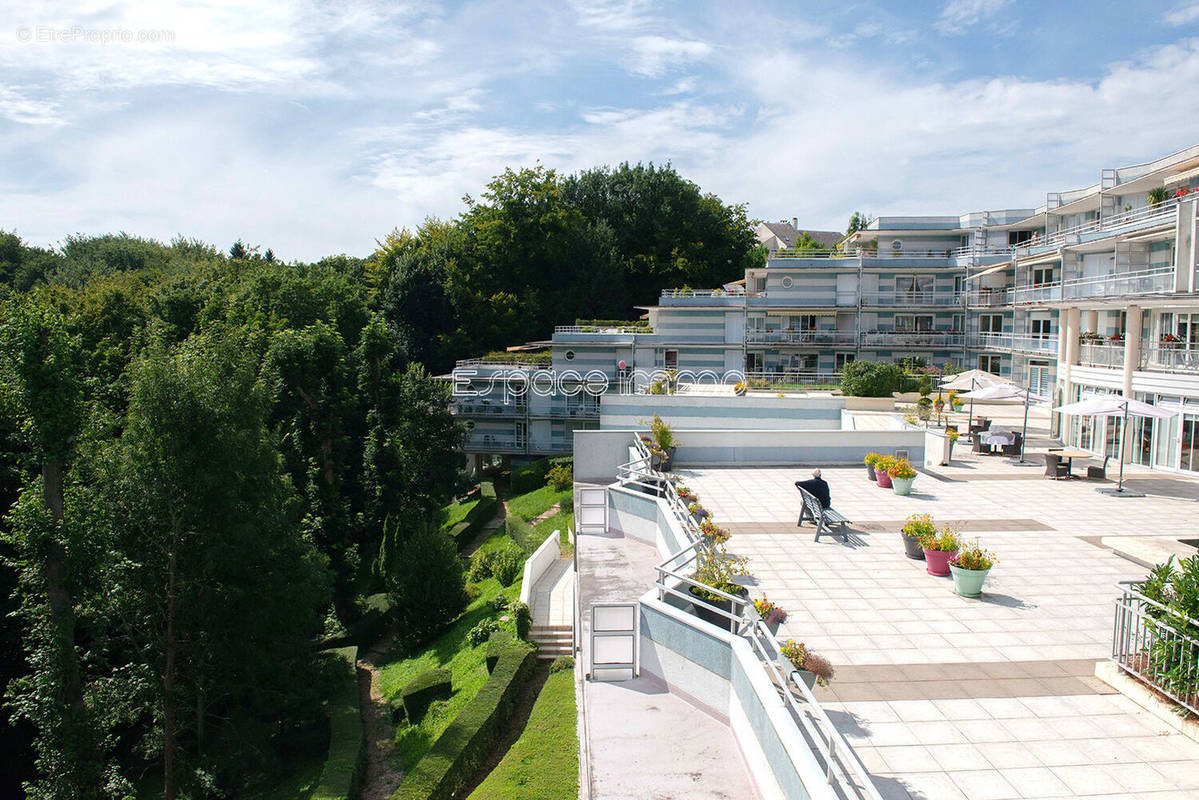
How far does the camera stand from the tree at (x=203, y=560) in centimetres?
1938

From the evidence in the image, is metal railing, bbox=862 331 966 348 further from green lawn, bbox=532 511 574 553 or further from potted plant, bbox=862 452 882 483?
potted plant, bbox=862 452 882 483

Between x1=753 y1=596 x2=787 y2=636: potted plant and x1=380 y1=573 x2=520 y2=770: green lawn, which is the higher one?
x1=753 y1=596 x2=787 y2=636: potted plant

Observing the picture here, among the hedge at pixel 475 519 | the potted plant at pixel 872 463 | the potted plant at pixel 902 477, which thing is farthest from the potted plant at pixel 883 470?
the hedge at pixel 475 519

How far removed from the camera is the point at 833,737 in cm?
712

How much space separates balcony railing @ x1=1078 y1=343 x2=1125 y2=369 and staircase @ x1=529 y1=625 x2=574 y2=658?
2016 centimetres

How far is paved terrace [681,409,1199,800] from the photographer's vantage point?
26.2 ft

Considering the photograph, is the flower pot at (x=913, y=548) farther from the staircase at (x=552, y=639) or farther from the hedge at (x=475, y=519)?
the hedge at (x=475, y=519)

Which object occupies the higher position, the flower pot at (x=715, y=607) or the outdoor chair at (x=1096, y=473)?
the outdoor chair at (x=1096, y=473)

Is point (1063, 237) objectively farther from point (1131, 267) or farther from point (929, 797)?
point (929, 797)

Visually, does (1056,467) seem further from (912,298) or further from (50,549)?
(912,298)

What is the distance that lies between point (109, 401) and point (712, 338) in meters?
31.9

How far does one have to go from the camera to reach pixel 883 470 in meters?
20.5

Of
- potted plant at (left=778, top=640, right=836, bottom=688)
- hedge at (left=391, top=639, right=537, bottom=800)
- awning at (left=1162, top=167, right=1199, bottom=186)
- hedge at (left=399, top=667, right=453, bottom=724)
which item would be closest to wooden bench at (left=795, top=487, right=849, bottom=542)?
potted plant at (left=778, top=640, right=836, bottom=688)

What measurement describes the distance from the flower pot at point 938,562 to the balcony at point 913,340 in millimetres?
36720
